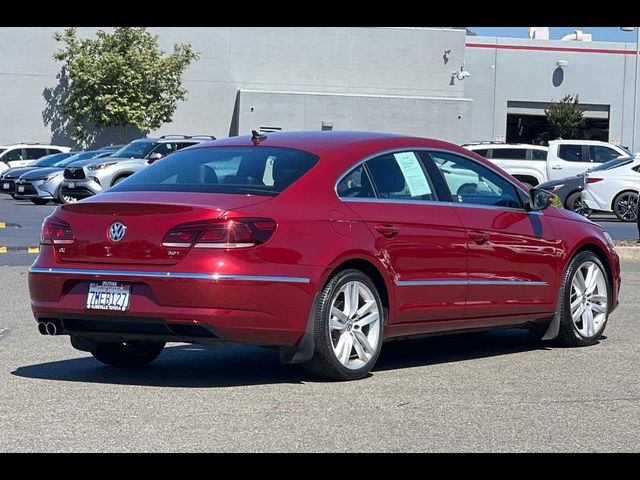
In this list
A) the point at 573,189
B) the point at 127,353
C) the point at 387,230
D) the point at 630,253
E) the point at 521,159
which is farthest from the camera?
the point at 521,159

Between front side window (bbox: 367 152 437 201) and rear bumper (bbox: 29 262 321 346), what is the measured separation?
1056mm

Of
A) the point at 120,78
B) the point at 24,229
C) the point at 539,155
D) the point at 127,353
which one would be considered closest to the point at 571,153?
the point at 539,155

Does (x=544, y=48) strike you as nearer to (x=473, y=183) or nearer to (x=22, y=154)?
(x=22, y=154)

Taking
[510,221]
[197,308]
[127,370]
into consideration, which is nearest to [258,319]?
[197,308]

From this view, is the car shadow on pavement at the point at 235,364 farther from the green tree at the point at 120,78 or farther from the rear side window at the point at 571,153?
the green tree at the point at 120,78

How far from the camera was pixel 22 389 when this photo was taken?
7324 millimetres

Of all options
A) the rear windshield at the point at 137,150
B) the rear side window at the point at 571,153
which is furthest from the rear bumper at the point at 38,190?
the rear side window at the point at 571,153

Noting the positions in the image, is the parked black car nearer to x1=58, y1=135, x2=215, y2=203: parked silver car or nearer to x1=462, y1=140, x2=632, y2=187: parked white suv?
x1=462, y1=140, x2=632, y2=187: parked white suv

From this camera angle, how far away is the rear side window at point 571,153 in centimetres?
3238

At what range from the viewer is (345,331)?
25.1 feet

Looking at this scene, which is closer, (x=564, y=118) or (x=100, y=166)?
(x=100, y=166)

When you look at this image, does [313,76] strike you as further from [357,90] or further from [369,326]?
[369,326]

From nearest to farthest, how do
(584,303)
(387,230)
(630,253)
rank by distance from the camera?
(387,230) → (584,303) → (630,253)

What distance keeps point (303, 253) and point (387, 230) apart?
2.53 feet
